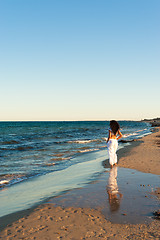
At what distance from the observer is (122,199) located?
5453 millimetres

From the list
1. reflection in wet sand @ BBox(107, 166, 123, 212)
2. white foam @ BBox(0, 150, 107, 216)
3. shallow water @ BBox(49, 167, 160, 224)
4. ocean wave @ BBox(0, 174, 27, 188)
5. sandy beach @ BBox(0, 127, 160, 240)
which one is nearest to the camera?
sandy beach @ BBox(0, 127, 160, 240)

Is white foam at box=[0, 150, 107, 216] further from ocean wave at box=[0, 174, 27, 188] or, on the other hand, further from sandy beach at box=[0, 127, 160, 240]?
sandy beach at box=[0, 127, 160, 240]

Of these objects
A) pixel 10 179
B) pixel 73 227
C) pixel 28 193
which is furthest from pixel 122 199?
pixel 10 179

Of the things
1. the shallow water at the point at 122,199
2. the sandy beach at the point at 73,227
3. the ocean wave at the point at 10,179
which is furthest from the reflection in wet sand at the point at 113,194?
the ocean wave at the point at 10,179

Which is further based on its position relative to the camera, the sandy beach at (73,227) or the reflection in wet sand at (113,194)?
the reflection in wet sand at (113,194)

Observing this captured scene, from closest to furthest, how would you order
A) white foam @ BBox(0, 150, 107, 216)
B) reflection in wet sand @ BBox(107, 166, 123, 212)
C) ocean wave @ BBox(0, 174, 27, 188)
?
reflection in wet sand @ BBox(107, 166, 123, 212)
white foam @ BBox(0, 150, 107, 216)
ocean wave @ BBox(0, 174, 27, 188)

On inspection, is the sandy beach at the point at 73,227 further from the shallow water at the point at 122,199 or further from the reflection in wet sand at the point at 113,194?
the reflection in wet sand at the point at 113,194

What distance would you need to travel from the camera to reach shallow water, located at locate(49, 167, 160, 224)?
447 centimetres

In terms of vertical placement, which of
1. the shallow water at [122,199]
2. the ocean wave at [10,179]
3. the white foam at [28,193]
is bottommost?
the ocean wave at [10,179]

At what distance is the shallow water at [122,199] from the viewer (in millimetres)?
4473

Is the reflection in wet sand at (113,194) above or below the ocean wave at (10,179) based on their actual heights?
above

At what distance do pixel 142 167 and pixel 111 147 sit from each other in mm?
1800

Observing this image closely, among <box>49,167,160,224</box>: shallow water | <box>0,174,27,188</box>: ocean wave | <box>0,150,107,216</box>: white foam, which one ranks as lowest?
<box>0,174,27,188</box>: ocean wave

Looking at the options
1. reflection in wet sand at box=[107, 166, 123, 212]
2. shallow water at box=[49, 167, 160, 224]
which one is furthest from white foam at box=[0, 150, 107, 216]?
reflection in wet sand at box=[107, 166, 123, 212]
